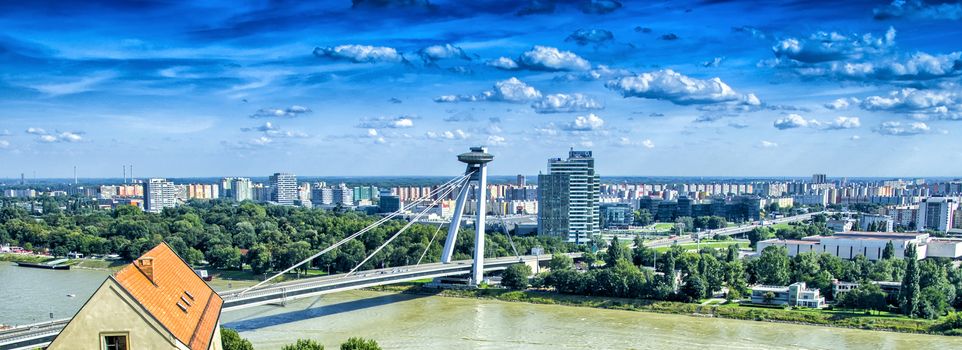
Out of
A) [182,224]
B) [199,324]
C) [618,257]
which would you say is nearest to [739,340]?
[618,257]

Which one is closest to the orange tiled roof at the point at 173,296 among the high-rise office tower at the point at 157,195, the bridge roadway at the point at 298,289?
the bridge roadway at the point at 298,289

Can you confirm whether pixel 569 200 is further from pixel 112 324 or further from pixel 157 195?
pixel 157 195

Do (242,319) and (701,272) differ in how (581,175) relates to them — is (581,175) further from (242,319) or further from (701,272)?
(242,319)

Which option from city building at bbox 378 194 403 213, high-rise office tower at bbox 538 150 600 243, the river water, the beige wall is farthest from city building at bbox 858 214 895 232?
the beige wall

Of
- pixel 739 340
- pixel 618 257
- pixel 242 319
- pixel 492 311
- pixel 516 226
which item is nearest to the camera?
pixel 739 340

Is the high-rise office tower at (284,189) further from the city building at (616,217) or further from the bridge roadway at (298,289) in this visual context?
the bridge roadway at (298,289)

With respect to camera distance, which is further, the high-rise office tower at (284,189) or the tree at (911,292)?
the high-rise office tower at (284,189)

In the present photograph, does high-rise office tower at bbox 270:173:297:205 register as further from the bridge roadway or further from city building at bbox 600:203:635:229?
the bridge roadway
